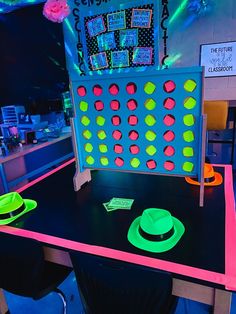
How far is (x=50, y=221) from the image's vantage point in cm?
102

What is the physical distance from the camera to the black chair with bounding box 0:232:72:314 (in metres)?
0.92

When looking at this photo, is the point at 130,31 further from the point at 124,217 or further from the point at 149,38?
the point at 124,217

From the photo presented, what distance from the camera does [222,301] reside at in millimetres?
710

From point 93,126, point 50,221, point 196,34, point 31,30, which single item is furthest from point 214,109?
point 31,30

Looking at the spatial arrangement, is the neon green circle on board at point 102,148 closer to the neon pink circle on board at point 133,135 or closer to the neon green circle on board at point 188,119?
the neon pink circle on board at point 133,135

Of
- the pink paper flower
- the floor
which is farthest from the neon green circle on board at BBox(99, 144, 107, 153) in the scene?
the pink paper flower

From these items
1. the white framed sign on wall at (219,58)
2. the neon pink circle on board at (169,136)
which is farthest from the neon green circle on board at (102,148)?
the white framed sign on wall at (219,58)

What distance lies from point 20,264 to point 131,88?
0.91m

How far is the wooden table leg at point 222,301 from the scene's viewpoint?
697 millimetres

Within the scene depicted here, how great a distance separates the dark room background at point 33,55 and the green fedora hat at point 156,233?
3.07 meters

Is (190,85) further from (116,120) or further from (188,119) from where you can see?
(116,120)

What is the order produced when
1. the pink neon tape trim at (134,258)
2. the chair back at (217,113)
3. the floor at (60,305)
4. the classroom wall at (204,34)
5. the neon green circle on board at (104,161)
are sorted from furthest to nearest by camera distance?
the classroom wall at (204,34) → the chair back at (217,113) → the floor at (60,305) → the neon green circle on board at (104,161) → the pink neon tape trim at (134,258)

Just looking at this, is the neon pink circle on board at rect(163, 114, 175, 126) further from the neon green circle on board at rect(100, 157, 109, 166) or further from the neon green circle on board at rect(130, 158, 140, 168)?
the neon green circle on board at rect(100, 157, 109, 166)

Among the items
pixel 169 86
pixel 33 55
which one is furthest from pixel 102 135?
pixel 33 55
